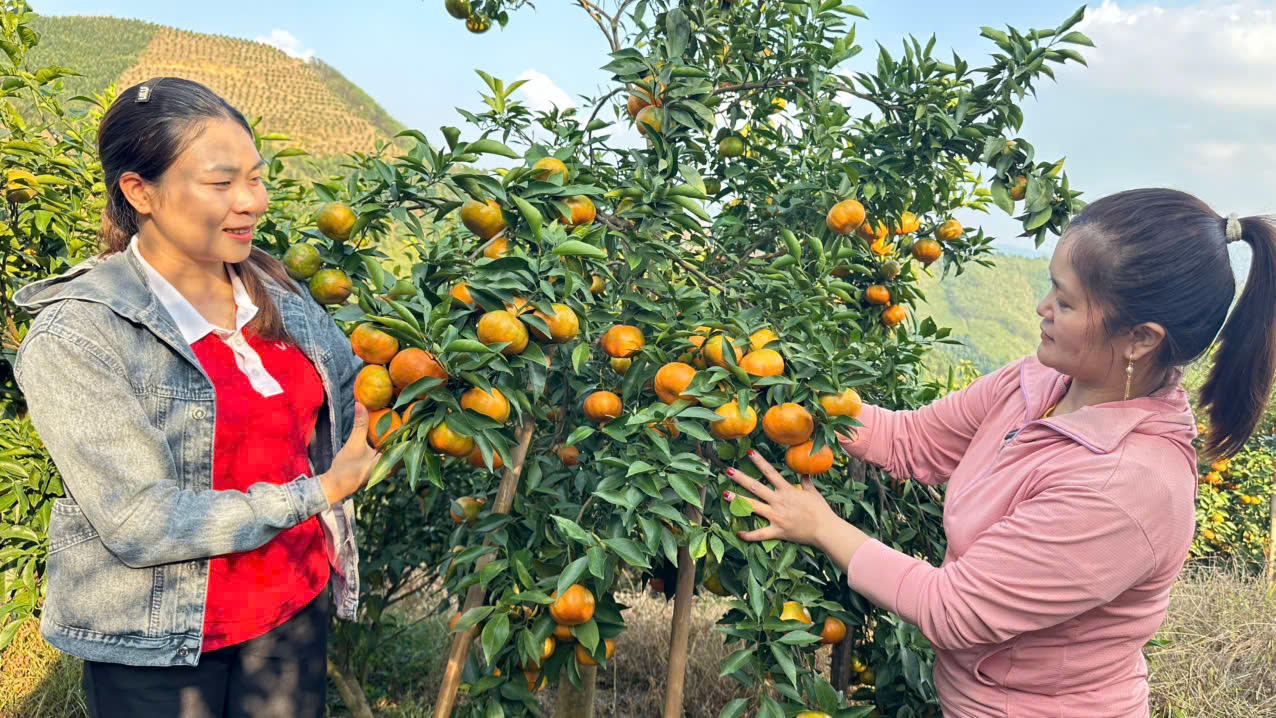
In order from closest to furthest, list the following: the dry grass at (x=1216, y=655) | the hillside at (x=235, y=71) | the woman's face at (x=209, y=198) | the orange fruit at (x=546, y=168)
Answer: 1. the woman's face at (x=209, y=198)
2. the orange fruit at (x=546, y=168)
3. the dry grass at (x=1216, y=655)
4. the hillside at (x=235, y=71)

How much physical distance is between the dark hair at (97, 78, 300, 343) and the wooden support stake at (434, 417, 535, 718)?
0.73m

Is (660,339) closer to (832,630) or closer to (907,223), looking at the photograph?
(832,630)

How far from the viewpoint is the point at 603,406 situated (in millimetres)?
1600

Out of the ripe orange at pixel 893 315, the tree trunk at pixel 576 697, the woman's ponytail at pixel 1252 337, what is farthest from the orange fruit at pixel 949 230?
the tree trunk at pixel 576 697

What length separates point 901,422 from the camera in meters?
1.75

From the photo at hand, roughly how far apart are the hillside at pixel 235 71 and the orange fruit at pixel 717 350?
28207 millimetres

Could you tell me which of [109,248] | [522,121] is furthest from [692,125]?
[109,248]

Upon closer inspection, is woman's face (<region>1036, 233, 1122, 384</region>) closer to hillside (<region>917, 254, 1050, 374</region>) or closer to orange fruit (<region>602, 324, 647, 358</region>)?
orange fruit (<region>602, 324, 647, 358</region>)

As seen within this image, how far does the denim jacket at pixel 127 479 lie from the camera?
122cm

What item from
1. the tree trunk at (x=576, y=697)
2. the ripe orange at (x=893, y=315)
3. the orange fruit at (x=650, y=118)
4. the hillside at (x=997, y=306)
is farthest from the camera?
the hillside at (x=997, y=306)

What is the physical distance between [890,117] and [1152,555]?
1.45m

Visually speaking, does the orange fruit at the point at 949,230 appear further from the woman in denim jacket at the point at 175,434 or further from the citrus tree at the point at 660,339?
the woman in denim jacket at the point at 175,434

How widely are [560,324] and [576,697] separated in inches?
46.7

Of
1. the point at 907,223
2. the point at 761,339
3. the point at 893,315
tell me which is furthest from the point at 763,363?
the point at 907,223
